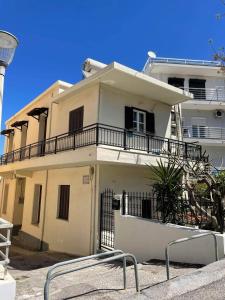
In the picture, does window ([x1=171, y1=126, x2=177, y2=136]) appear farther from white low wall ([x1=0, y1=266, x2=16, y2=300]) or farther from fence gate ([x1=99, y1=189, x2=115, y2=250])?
white low wall ([x1=0, y1=266, x2=16, y2=300])

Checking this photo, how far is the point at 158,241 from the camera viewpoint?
320 inches

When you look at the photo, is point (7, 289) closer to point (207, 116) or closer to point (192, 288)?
point (192, 288)

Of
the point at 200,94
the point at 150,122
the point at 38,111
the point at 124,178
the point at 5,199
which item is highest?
the point at 200,94

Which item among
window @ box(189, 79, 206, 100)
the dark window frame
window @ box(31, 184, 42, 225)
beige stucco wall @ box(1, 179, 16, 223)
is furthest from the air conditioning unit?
beige stucco wall @ box(1, 179, 16, 223)

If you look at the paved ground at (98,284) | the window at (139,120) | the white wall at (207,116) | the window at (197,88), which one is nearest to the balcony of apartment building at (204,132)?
the white wall at (207,116)

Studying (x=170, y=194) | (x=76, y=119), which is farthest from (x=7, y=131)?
(x=170, y=194)

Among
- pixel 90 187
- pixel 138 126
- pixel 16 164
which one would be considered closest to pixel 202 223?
pixel 90 187

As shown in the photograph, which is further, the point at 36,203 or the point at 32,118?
the point at 32,118

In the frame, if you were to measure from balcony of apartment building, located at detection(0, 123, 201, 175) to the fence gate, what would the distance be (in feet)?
5.28

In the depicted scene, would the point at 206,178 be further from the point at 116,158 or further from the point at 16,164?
the point at 16,164

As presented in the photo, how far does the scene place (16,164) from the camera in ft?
53.8

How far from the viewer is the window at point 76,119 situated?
1279 cm

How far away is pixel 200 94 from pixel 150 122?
14692 mm

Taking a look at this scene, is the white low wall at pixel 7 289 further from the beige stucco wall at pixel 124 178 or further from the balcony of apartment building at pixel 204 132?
→ the balcony of apartment building at pixel 204 132
